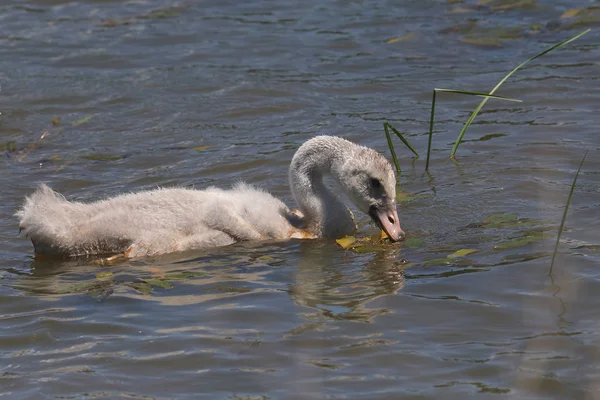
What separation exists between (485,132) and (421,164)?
3.35 ft

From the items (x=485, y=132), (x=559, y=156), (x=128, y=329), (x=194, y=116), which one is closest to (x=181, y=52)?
→ (x=194, y=116)

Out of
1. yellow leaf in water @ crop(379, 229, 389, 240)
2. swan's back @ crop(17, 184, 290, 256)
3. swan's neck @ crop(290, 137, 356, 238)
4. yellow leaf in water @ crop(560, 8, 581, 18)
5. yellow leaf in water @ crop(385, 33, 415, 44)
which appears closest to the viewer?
swan's back @ crop(17, 184, 290, 256)

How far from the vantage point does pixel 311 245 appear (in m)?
7.32

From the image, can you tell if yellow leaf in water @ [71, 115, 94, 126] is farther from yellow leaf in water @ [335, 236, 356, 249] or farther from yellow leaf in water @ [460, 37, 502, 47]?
yellow leaf in water @ [460, 37, 502, 47]

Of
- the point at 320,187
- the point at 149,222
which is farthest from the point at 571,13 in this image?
the point at 149,222

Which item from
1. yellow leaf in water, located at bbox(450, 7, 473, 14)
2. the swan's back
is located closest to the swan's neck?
the swan's back

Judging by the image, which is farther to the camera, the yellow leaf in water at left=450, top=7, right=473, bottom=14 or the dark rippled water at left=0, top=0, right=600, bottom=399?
the yellow leaf in water at left=450, top=7, right=473, bottom=14

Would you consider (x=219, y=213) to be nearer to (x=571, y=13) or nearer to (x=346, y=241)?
(x=346, y=241)

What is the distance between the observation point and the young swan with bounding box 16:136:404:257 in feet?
23.0

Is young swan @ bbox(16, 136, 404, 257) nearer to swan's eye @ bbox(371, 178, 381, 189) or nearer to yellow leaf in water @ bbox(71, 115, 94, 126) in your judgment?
swan's eye @ bbox(371, 178, 381, 189)

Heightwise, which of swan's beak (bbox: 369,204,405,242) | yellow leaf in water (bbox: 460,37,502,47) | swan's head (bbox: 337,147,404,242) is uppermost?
yellow leaf in water (bbox: 460,37,502,47)

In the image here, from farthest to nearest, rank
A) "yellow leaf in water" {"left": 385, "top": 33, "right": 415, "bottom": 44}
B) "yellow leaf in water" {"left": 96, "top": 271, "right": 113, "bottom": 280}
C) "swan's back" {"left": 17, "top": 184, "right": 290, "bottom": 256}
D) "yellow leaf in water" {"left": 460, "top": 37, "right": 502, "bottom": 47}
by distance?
"yellow leaf in water" {"left": 385, "top": 33, "right": 415, "bottom": 44} < "yellow leaf in water" {"left": 460, "top": 37, "right": 502, "bottom": 47} < "swan's back" {"left": 17, "top": 184, "right": 290, "bottom": 256} < "yellow leaf in water" {"left": 96, "top": 271, "right": 113, "bottom": 280}

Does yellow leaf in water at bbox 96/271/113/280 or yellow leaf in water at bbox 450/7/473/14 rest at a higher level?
yellow leaf in water at bbox 450/7/473/14

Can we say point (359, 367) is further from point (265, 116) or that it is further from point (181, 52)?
point (181, 52)
